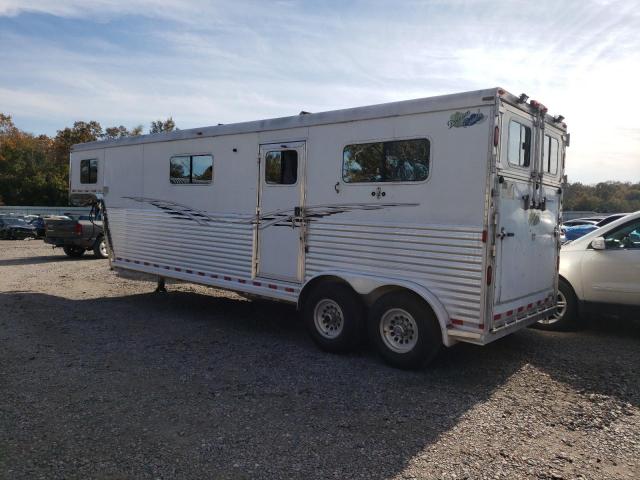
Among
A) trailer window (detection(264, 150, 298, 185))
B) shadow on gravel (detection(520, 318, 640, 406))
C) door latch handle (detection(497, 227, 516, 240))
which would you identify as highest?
trailer window (detection(264, 150, 298, 185))

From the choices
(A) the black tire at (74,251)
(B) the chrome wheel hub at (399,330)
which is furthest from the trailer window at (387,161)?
(A) the black tire at (74,251)

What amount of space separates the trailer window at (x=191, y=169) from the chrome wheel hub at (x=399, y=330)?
3.41 m

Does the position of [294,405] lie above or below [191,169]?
below

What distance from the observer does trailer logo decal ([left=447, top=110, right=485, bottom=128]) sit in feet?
15.9

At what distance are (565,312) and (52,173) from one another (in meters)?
44.9

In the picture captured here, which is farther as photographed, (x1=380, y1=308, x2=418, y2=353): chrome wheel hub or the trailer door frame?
the trailer door frame

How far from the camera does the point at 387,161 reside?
5500mm

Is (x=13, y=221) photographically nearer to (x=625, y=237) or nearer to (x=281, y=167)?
(x=281, y=167)

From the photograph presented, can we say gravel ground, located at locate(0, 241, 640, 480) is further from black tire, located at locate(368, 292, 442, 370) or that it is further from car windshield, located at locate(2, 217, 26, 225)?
car windshield, located at locate(2, 217, 26, 225)

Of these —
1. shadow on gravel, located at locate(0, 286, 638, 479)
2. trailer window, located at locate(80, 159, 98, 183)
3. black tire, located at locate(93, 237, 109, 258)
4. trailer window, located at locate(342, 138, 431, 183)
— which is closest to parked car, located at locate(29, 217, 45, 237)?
black tire, located at locate(93, 237, 109, 258)

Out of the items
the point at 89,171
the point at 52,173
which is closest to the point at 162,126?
the point at 52,173

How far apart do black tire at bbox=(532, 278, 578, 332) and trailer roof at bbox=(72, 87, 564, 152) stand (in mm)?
3168

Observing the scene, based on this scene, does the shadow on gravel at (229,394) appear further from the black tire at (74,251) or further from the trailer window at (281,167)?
the black tire at (74,251)

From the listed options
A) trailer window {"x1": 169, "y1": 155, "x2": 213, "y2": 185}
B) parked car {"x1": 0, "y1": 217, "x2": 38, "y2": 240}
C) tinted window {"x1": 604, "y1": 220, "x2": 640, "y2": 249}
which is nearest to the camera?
tinted window {"x1": 604, "y1": 220, "x2": 640, "y2": 249}
